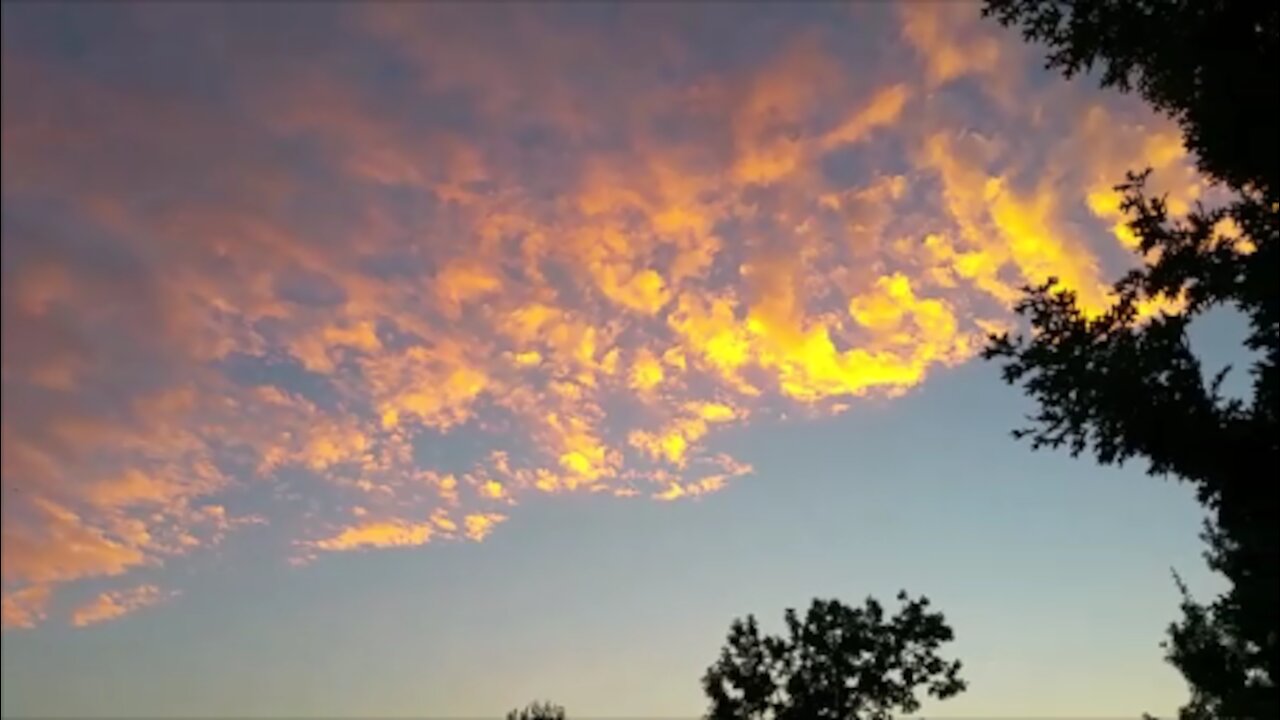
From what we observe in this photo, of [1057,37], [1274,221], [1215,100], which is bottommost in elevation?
[1274,221]

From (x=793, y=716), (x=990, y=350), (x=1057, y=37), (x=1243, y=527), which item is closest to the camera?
(x=1243, y=527)

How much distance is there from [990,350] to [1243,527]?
439cm

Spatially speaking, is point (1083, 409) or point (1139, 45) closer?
point (1083, 409)

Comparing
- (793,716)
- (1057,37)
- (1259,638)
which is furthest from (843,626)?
(1057,37)

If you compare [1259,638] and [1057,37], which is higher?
[1057,37]

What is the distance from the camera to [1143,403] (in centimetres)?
1470

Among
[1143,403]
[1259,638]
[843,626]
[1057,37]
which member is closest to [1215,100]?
[1057,37]

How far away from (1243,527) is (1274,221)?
460 cm

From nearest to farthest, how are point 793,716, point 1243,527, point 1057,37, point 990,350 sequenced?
1. point 1243,527
2. point 990,350
3. point 1057,37
4. point 793,716

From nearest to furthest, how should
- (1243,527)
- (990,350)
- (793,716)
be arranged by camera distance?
(1243,527) → (990,350) → (793,716)

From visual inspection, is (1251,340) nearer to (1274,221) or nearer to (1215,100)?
(1274,221)

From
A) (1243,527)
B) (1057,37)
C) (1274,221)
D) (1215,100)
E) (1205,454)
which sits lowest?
(1243,527)

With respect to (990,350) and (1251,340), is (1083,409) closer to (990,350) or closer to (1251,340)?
(990,350)

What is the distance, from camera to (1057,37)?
17.3 metres
